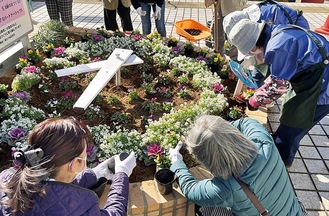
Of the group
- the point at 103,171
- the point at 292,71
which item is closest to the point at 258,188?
the point at 292,71

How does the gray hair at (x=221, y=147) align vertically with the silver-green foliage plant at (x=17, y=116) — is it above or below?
above

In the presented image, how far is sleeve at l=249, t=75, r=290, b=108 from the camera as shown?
2.59 m

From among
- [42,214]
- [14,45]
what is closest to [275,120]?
[42,214]

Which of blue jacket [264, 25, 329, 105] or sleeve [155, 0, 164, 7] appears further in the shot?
sleeve [155, 0, 164, 7]

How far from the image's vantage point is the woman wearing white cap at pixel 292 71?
2.22 meters

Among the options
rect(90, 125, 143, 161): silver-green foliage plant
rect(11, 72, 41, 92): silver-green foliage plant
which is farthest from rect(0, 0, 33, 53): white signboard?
rect(90, 125, 143, 161): silver-green foliage plant

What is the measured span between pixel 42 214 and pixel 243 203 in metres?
1.07

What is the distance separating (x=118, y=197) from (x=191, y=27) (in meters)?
4.02

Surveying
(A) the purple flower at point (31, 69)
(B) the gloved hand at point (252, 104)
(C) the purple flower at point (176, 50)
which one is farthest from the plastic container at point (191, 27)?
(A) the purple flower at point (31, 69)

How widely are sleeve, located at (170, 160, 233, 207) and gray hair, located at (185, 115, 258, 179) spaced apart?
0.08 metres

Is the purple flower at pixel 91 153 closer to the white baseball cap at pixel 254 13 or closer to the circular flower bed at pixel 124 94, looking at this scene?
the circular flower bed at pixel 124 94

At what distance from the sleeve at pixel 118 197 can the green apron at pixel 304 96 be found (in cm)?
146

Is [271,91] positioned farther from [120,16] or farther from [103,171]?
[120,16]

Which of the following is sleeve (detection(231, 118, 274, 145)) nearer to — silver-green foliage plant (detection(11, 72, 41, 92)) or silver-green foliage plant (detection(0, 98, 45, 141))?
silver-green foliage plant (detection(0, 98, 45, 141))
